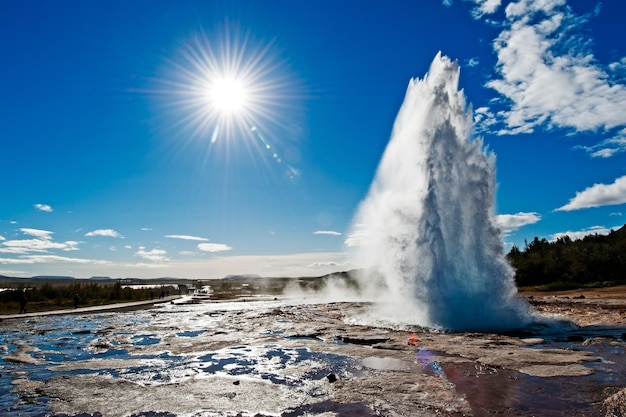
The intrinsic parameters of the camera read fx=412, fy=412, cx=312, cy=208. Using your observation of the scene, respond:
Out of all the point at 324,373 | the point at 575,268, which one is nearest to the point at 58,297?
the point at 324,373

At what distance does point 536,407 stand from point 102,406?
32.3ft

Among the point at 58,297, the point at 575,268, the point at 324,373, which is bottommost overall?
the point at 324,373

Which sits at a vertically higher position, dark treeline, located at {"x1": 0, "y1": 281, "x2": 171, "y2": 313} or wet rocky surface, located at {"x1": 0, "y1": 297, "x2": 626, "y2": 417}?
dark treeline, located at {"x1": 0, "y1": 281, "x2": 171, "y2": 313}

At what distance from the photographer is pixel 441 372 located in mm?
12258

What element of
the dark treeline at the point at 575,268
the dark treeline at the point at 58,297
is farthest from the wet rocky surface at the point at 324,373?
the dark treeline at the point at 575,268

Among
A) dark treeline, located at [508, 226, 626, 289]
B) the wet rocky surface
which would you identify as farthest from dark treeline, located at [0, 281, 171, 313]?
dark treeline, located at [508, 226, 626, 289]

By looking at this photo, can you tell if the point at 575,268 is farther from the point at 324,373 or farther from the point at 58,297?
the point at 58,297

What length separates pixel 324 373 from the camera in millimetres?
12750

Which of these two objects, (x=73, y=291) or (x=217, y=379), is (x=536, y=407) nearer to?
(x=217, y=379)

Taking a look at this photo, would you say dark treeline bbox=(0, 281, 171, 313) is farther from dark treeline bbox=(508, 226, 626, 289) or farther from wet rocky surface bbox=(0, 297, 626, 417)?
dark treeline bbox=(508, 226, 626, 289)

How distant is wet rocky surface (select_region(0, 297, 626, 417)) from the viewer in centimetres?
935

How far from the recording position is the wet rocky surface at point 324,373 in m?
9.35

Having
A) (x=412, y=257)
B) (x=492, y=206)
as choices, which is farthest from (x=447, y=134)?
(x=412, y=257)

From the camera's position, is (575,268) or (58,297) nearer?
(58,297)
